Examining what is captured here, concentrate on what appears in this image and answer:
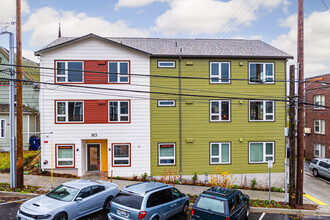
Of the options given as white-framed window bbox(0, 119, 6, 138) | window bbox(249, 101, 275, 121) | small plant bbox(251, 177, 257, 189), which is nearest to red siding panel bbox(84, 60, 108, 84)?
window bbox(249, 101, 275, 121)

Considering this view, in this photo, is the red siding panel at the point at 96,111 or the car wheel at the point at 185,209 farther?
the red siding panel at the point at 96,111

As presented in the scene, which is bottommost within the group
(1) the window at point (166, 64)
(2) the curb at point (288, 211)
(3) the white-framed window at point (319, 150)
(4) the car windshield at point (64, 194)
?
(2) the curb at point (288, 211)

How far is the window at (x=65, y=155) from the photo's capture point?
1516 centimetres

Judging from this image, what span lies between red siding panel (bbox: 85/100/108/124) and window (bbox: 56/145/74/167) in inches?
87.0

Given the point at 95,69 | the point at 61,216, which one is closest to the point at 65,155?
the point at 95,69

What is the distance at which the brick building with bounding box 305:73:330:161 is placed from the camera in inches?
1005

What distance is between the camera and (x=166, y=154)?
15.8 meters

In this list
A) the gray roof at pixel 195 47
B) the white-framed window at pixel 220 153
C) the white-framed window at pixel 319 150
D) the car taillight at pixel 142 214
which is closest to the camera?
the car taillight at pixel 142 214

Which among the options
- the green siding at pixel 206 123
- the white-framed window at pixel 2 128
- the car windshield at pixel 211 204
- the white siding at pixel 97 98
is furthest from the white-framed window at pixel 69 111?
the car windshield at pixel 211 204

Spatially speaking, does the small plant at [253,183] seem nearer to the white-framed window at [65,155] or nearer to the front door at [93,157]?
the front door at [93,157]

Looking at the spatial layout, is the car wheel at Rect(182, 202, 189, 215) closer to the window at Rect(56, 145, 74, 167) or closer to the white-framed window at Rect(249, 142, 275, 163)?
the white-framed window at Rect(249, 142, 275, 163)

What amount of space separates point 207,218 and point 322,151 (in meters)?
24.2

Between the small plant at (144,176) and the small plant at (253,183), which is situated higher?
the small plant at (144,176)

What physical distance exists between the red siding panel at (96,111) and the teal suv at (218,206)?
353 inches
